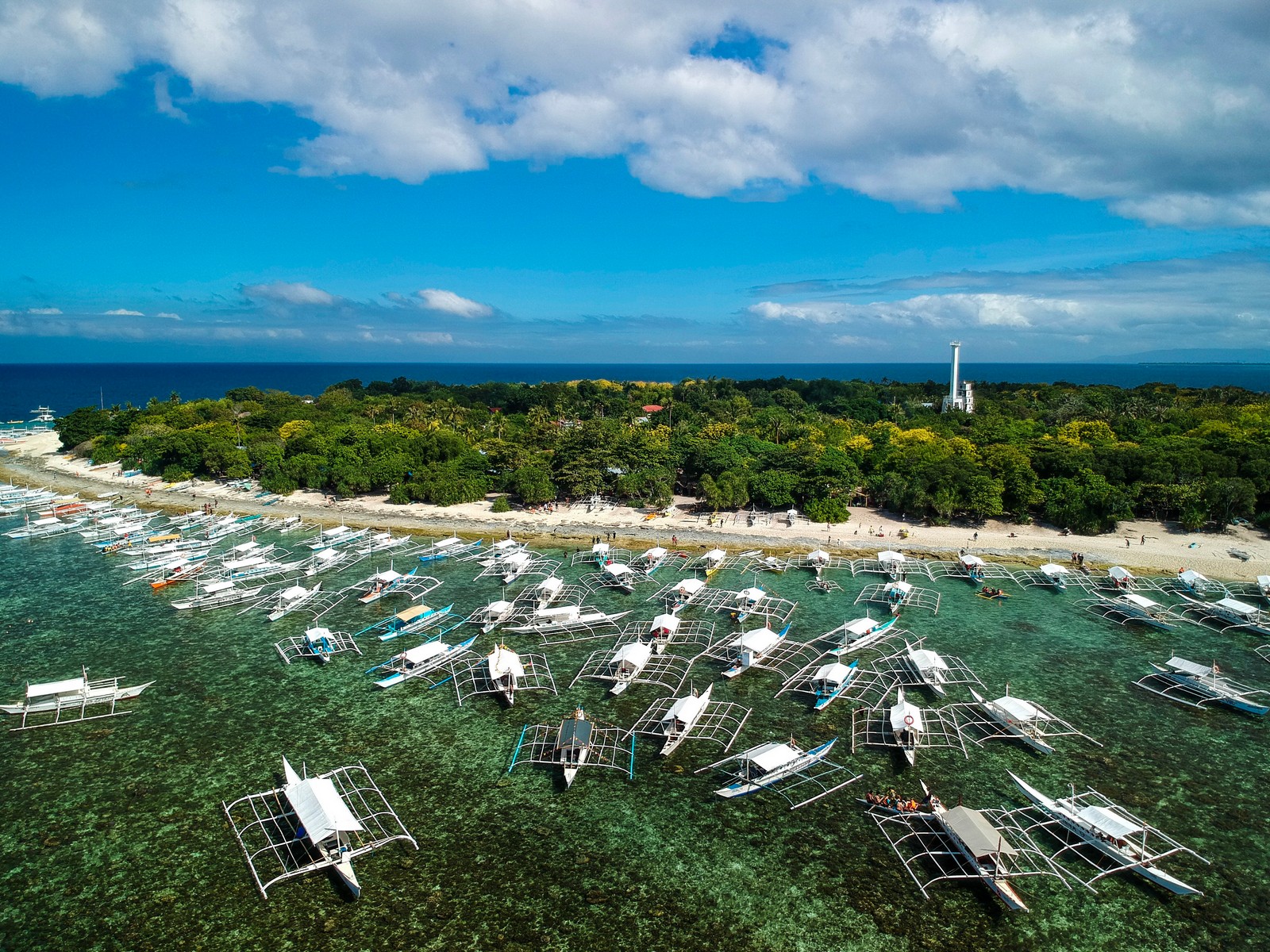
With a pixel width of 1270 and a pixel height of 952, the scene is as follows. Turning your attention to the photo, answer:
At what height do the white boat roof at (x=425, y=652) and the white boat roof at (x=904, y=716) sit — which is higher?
the white boat roof at (x=904, y=716)

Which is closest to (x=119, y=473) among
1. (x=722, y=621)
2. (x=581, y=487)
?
(x=581, y=487)

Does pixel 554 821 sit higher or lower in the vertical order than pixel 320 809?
lower

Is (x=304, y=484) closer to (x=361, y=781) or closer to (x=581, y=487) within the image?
(x=581, y=487)

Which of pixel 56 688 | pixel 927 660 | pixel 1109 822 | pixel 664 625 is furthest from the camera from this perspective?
pixel 664 625

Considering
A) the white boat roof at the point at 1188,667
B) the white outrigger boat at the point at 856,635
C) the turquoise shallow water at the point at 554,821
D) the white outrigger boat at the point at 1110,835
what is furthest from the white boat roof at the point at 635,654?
the white boat roof at the point at 1188,667

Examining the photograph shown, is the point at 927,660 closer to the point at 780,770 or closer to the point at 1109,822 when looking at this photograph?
the point at 1109,822

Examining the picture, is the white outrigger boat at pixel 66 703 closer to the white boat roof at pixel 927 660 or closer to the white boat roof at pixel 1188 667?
the white boat roof at pixel 927 660

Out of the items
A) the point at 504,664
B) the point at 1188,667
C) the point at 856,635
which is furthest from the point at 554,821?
the point at 1188,667
